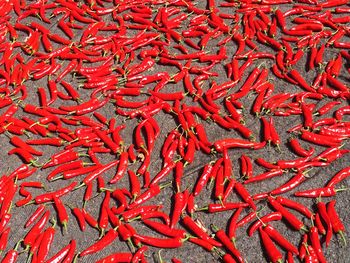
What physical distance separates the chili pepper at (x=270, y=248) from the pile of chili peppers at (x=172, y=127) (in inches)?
0.7

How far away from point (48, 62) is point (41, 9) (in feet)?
4.35

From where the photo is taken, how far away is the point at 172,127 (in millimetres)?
5352

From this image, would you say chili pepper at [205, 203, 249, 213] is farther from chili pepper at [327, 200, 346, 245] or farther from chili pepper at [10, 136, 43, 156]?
chili pepper at [10, 136, 43, 156]

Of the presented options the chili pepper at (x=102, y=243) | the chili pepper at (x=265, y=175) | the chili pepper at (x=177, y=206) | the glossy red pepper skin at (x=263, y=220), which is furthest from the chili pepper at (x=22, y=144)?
the glossy red pepper skin at (x=263, y=220)

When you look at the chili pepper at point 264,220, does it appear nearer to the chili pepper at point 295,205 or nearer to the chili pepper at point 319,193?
the chili pepper at point 295,205

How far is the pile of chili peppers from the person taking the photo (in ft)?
14.3

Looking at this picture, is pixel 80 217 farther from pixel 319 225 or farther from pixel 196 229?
pixel 319 225

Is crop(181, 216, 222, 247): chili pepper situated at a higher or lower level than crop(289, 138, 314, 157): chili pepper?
lower

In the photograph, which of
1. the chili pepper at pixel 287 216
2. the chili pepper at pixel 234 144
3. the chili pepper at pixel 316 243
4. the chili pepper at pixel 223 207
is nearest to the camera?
the chili pepper at pixel 316 243

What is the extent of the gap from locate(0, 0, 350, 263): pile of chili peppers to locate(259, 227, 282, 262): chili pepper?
17mm

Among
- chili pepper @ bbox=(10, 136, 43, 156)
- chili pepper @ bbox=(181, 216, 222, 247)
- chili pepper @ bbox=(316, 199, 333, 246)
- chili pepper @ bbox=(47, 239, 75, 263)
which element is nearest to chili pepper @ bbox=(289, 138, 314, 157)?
chili pepper @ bbox=(316, 199, 333, 246)

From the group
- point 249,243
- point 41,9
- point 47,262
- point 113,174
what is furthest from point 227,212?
point 41,9

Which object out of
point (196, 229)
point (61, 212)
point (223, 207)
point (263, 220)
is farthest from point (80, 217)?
point (263, 220)

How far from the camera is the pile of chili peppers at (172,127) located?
4352 millimetres
